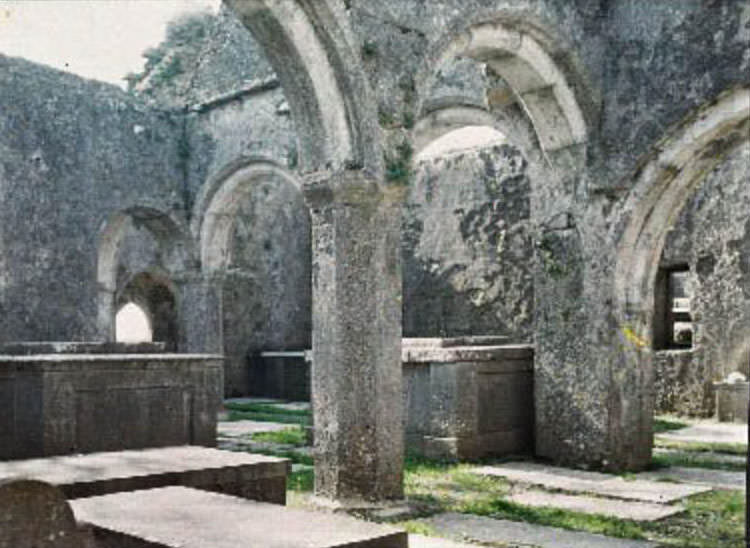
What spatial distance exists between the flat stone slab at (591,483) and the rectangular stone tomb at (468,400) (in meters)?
0.35

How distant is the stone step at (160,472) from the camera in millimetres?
4082

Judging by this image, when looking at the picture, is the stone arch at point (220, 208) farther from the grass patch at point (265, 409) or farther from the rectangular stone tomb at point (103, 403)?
the rectangular stone tomb at point (103, 403)

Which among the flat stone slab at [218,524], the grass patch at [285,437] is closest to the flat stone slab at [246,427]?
the grass patch at [285,437]

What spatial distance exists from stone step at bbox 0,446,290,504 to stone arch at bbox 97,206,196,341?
26.2ft

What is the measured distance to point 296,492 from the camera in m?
6.30

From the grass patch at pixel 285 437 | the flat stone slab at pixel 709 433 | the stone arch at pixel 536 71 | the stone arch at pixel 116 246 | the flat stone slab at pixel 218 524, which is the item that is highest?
the stone arch at pixel 536 71

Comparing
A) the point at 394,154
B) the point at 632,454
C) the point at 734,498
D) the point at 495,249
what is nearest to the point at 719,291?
the point at 495,249

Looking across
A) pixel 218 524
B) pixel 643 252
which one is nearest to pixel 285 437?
pixel 643 252

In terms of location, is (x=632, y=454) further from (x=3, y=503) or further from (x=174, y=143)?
(x=174, y=143)

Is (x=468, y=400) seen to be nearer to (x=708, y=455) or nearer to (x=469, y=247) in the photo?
(x=708, y=455)

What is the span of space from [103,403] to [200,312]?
658cm

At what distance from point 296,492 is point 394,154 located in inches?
95.7

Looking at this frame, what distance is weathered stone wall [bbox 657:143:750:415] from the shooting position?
37.8ft

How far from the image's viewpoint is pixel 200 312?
41.5 feet
